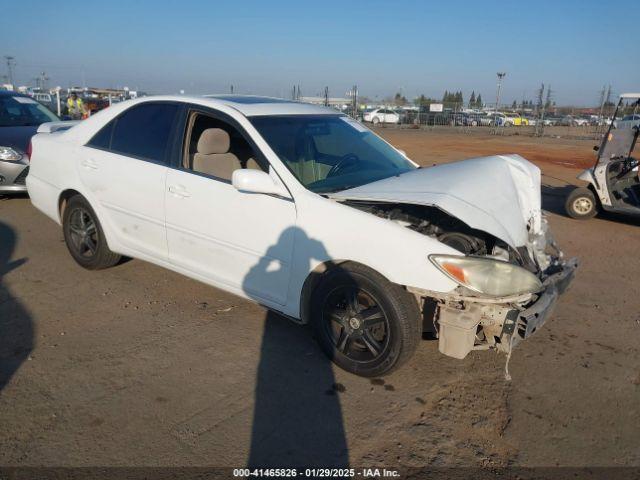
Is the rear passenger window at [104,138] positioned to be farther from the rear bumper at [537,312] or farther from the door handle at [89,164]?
the rear bumper at [537,312]

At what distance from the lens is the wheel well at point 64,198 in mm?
4938

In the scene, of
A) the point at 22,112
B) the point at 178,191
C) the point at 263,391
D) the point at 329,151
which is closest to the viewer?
the point at 263,391

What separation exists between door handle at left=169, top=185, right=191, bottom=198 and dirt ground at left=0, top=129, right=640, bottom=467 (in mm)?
1011

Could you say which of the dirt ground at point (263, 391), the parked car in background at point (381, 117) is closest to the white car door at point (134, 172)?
the dirt ground at point (263, 391)

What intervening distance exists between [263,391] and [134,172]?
7.30ft

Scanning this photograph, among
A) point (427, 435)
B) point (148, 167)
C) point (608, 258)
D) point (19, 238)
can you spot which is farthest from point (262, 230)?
point (608, 258)

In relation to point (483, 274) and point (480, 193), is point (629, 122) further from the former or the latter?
point (483, 274)

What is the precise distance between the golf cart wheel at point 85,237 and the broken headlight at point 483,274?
333cm

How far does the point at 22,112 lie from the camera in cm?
923

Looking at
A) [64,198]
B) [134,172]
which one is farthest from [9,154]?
[134,172]

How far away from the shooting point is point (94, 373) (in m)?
3.33

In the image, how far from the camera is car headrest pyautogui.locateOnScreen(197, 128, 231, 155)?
4.09 metres

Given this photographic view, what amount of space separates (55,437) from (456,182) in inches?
114

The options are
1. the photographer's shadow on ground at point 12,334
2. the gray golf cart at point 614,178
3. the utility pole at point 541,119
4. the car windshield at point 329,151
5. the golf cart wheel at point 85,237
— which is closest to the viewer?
the photographer's shadow on ground at point 12,334
